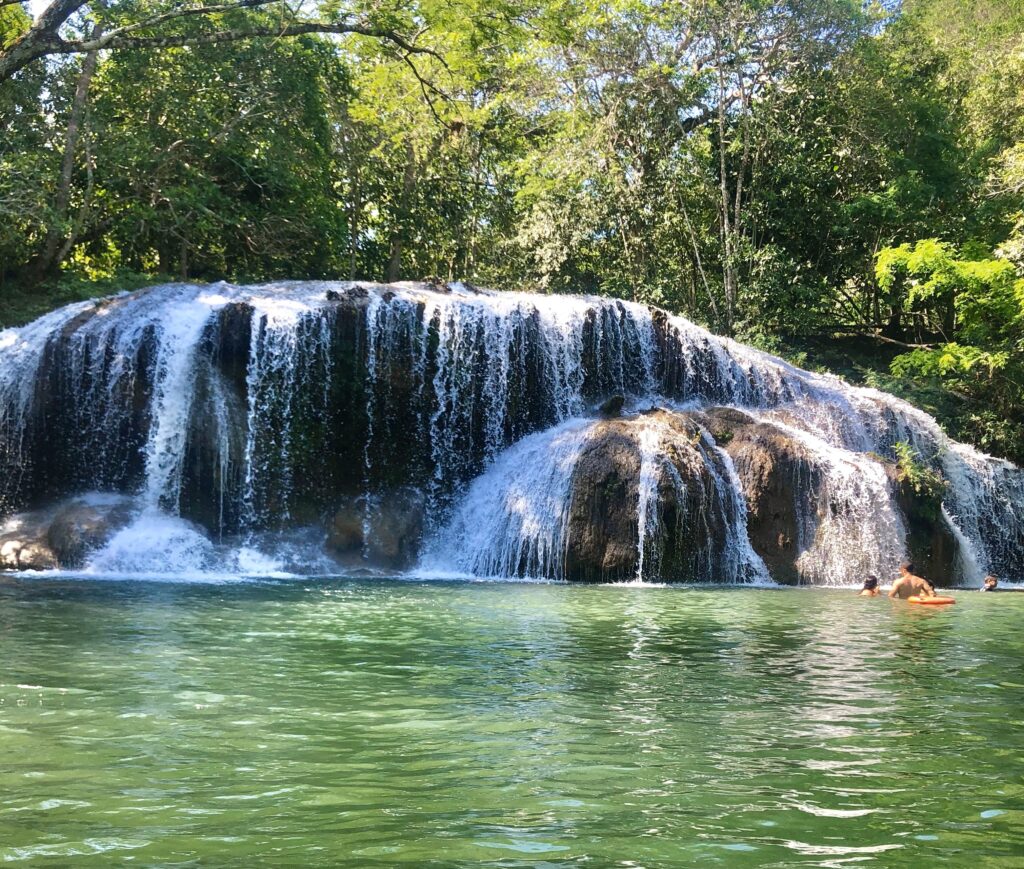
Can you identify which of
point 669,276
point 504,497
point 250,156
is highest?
point 250,156

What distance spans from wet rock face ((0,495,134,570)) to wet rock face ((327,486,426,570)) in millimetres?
3263

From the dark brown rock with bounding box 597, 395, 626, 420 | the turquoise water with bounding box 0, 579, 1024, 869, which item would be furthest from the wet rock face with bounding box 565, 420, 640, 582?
the turquoise water with bounding box 0, 579, 1024, 869

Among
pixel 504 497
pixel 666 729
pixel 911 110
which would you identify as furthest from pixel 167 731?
pixel 911 110

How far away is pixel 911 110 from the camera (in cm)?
2769

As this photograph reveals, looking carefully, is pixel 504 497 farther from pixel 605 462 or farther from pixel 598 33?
pixel 598 33

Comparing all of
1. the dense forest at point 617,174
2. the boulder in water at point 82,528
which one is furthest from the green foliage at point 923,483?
the boulder in water at point 82,528

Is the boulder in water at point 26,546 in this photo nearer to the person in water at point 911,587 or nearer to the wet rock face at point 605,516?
the wet rock face at point 605,516

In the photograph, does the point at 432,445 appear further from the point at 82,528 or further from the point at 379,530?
the point at 82,528

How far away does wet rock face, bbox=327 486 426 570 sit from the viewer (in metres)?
16.8

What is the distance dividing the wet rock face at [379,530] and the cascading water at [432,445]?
0.14ft

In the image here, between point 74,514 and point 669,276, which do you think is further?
point 669,276

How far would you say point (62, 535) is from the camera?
15.0 m

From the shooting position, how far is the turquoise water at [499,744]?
11.8 feet

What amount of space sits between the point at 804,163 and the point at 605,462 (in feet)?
52.2
